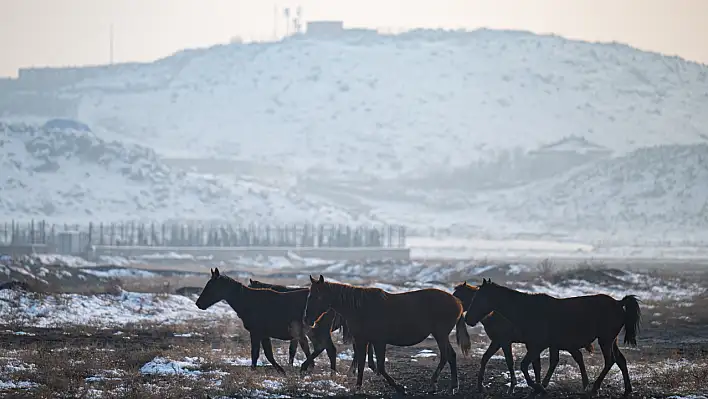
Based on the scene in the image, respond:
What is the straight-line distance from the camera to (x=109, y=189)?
156875 mm

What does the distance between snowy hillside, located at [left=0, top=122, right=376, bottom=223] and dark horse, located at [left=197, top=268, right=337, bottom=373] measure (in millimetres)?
120247

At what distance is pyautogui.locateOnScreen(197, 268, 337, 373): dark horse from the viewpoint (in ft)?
85.6

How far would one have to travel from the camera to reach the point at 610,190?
190625 mm

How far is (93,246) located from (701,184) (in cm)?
10106

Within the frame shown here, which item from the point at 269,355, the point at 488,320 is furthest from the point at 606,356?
the point at 269,355

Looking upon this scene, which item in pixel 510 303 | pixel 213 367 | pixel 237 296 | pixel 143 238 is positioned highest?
pixel 510 303

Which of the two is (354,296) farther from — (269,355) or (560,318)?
(560,318)

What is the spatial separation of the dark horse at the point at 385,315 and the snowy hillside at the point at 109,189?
123269mm

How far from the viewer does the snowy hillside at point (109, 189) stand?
149 meters

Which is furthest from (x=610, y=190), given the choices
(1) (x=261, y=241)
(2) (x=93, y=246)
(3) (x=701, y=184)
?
(2) (x=93, y=246)

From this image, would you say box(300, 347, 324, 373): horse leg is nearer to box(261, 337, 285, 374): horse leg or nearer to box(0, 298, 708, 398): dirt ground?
box(0, 298, 708, 398): dirt ground

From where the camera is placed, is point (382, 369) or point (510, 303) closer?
point (382, 369)

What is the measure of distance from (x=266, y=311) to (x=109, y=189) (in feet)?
438

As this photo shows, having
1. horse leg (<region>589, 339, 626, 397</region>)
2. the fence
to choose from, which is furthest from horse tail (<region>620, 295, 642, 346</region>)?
the fence
